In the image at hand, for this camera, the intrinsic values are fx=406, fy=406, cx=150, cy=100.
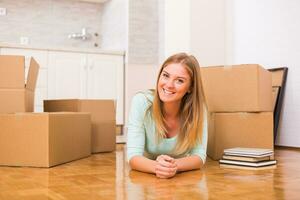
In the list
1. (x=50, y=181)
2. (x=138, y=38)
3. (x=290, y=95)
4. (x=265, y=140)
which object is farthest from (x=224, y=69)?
(x=138, y=38)

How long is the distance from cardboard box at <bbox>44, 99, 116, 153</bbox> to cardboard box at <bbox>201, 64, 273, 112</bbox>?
0.78m

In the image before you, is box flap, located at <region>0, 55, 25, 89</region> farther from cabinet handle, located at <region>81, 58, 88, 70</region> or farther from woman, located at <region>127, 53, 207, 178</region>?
cabinet handle, located at <region>81, 58, 88, 70</region>

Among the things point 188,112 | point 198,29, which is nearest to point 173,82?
point 188,112

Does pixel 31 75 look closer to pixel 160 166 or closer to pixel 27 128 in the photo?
pixel 27 128

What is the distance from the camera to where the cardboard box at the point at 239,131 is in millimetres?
2193

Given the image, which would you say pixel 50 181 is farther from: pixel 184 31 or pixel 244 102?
pixel 184 31

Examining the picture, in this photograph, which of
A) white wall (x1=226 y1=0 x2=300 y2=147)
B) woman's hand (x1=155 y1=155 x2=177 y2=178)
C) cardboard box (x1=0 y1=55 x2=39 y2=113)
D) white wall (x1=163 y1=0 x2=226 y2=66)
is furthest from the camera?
white wall (x1=163 y1=0 x2=226 y2=66)

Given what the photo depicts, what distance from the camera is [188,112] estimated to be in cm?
183

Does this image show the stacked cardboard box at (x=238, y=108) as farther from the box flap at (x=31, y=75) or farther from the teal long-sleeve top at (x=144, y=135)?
the box flap at (x=31, y=75)

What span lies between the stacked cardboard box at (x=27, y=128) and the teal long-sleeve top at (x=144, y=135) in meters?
0.44

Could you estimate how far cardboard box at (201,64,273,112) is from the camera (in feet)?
7.20

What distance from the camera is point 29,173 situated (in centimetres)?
181

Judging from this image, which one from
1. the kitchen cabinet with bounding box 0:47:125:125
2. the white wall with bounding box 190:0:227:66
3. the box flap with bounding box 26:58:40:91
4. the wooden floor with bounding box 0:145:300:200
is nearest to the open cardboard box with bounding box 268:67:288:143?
the white wall with bounding box 190:0:227:66

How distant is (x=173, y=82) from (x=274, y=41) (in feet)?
5.72
